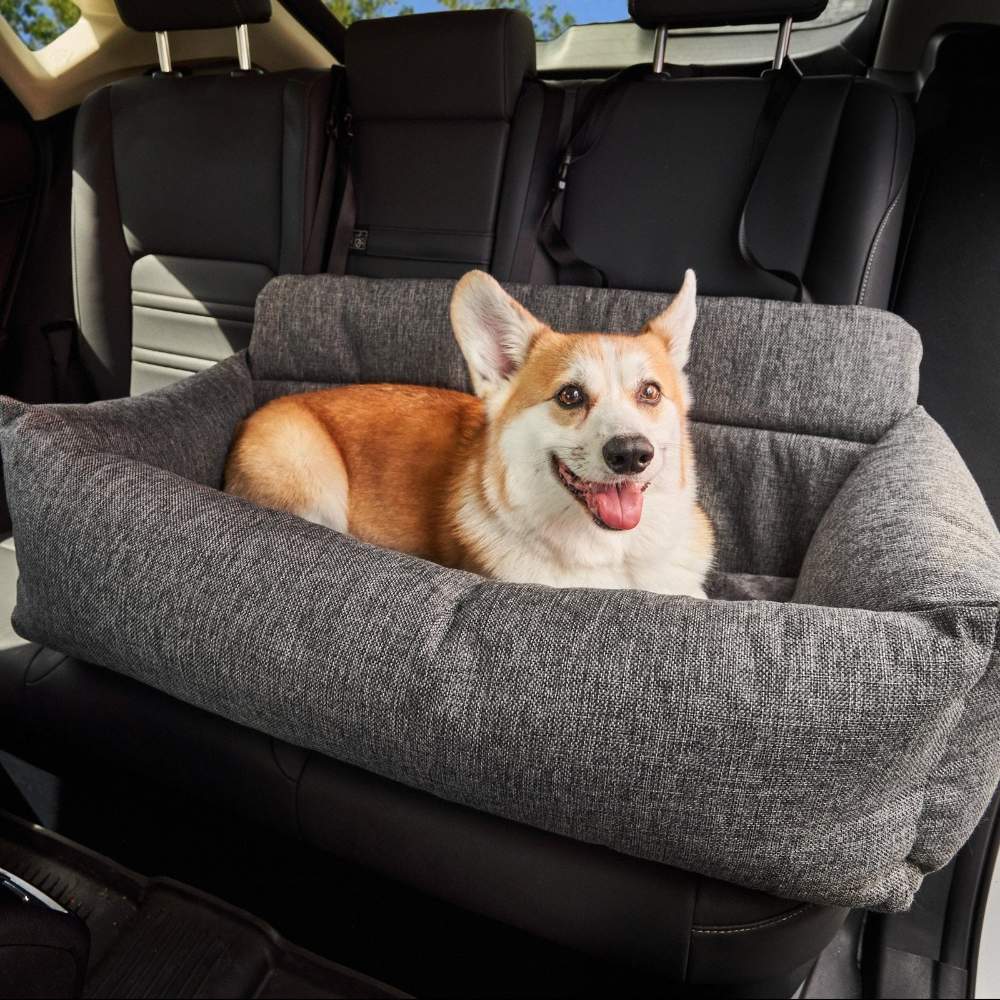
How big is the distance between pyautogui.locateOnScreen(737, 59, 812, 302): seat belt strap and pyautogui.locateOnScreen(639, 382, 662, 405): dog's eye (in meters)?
0.64

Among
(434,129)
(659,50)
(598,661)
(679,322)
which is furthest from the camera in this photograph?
(434,129)

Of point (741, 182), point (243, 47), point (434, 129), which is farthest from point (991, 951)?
point (243, 47)

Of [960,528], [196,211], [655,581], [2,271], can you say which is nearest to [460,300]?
[655,581]

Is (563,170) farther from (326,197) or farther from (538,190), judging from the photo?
(326,197)

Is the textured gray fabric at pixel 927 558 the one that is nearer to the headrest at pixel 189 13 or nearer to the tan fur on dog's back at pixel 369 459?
the tan fur on dog's back at pixel 369 459

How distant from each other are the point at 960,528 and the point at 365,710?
3.05 ft

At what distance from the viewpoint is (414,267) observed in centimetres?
229

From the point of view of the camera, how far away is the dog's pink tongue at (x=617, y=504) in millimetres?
1359

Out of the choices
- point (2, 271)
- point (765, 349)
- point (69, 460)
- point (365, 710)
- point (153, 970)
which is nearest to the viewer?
point (153, 970)

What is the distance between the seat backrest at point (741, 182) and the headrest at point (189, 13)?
1.11 meters

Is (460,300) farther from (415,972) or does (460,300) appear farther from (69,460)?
(415,972)

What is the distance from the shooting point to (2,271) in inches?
109

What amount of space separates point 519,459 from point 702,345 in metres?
0.59

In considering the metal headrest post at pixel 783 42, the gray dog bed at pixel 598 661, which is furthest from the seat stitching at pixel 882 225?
the gray dog bed at pixel 598 661
